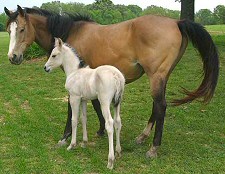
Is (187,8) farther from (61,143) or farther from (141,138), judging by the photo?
(61,143)

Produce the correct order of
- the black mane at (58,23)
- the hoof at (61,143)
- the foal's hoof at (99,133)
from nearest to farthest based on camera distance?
the hoof at (61,143)
the black mane at (58,23)
the foal's hoof at (99,133)

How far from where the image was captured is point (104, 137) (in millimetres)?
5664

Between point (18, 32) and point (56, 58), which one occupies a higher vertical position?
point (18, 32)

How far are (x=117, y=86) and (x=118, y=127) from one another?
0.65 m

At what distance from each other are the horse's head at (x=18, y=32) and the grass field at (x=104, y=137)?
4.57 ft

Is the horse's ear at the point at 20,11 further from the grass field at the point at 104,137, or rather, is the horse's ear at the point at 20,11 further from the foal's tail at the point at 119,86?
the grass field at the point at 104,137

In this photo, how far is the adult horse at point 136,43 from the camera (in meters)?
4.70

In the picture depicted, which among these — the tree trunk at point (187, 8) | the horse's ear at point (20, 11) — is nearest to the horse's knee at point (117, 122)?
the horse's ear at point (20, 11)

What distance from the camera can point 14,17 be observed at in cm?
501

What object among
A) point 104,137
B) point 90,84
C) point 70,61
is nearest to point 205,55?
point 90,84

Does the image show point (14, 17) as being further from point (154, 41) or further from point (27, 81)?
point (27, 81)

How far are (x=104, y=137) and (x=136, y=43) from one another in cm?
174

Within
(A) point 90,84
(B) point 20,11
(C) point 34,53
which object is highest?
(B) point 20,11

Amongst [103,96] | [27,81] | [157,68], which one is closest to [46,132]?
[103,96]
